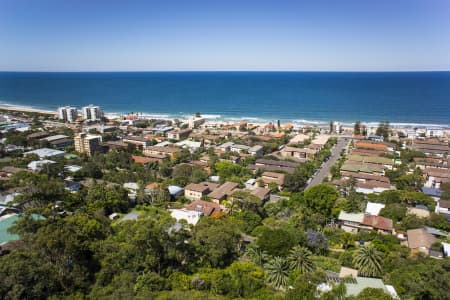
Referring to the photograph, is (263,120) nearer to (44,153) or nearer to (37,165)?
(44,153)

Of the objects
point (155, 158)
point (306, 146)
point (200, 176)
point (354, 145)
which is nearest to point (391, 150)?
point (354, 145)

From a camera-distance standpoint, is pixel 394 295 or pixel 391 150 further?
pixel 391 150

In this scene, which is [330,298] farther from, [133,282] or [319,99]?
[319,99]

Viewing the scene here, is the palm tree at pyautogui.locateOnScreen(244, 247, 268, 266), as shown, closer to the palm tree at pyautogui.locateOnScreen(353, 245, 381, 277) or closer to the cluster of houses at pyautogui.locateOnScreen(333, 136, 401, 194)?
the palm tree at pyautogui.locateOnScreen(353, 245, 381, 277)

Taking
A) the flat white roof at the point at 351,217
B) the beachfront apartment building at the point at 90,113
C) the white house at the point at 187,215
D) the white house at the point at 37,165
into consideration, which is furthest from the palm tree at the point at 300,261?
the beachfront apartment building at the point at 90,113

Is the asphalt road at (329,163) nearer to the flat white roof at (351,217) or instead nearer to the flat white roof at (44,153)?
the flat white roof at (351,217)

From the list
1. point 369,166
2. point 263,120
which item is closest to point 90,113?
point 263,120
